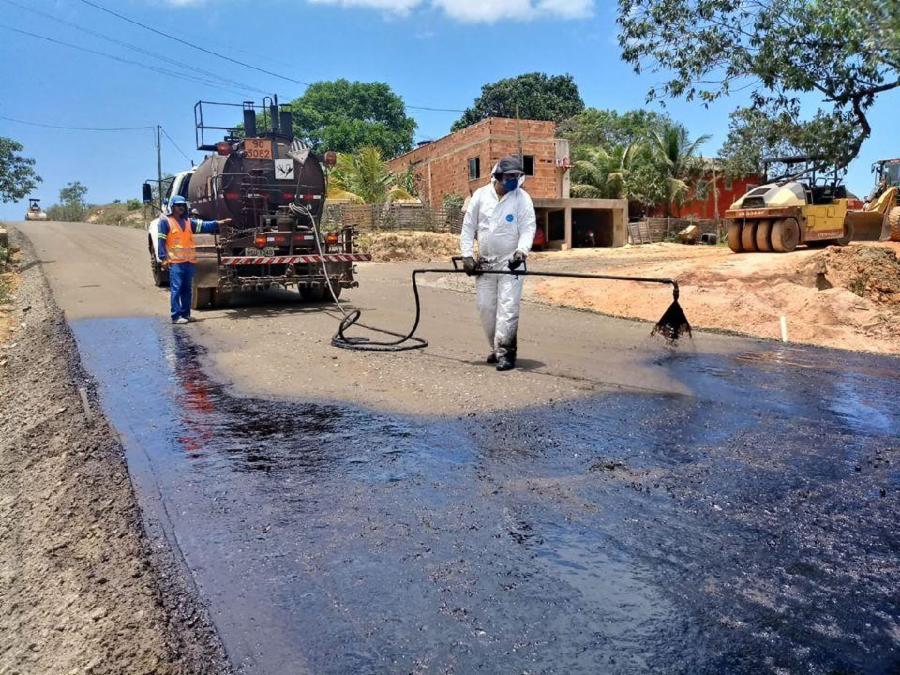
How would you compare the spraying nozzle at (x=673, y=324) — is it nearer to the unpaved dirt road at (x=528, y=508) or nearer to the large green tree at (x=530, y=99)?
the unpaved dirt road at (x=528, y=508)

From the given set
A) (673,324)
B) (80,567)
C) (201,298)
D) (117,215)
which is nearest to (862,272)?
(673,324)

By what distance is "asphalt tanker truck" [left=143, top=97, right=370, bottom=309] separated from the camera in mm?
10469

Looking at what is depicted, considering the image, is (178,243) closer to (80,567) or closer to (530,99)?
(80,567)

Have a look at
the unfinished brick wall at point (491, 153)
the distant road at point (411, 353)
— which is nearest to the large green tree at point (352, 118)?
the unfinished brick wall at point (491, 153)

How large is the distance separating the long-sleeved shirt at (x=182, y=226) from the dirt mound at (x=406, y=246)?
1450cm

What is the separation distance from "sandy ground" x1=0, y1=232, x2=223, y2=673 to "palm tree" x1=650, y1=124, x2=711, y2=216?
1392 inches

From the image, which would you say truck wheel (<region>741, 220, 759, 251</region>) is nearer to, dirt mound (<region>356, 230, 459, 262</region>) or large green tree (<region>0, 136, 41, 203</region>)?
dirt mound (<region>356, 230, 459, 262</region>)

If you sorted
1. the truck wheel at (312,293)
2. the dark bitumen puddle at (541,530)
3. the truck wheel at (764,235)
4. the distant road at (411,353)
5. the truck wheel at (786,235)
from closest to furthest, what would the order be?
the dark bitumen puddle at (541,530) < the distant road at (411,353) < the truck wheel at (312,293) < the truck wheel at (786,235) < the truck wheel at (764,235)

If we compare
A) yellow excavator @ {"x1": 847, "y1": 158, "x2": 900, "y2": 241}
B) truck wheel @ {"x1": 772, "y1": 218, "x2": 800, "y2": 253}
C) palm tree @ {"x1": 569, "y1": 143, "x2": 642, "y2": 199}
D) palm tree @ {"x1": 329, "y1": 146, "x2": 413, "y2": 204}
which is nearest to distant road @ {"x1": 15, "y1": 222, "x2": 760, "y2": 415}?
truck wheel @ {"x1": 772, "y1": 218, "x2": 800, "y2": 253}

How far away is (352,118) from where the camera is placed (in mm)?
61969

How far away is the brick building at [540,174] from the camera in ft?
103

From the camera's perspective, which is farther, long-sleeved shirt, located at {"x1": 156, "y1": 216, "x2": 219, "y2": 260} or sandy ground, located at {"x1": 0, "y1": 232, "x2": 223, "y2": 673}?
long-sleeved shirt, located at {"x1": 156, "y1": 216, "x2": 219, "y2": 260}

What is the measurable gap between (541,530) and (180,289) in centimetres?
791

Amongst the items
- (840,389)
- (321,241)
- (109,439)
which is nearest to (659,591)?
(109,439)
